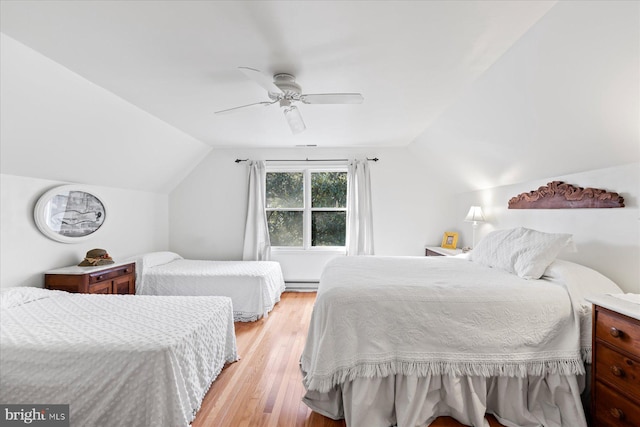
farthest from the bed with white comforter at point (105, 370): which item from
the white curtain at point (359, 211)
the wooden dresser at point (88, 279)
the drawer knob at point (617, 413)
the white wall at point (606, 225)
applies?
the white curtain at point (359, 211)

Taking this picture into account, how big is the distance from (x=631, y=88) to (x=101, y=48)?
3.08 m

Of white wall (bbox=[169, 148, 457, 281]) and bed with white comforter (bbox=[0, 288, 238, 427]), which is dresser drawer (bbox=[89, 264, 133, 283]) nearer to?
bed with white comforter (bbox=[0, 288, 238, 427])

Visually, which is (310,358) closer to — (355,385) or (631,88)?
(355,385)

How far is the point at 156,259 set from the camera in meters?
3.91

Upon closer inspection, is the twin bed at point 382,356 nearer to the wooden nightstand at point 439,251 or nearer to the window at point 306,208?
the wooden nightstand at point 439,251

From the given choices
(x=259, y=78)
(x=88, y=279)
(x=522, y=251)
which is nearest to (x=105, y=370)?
(x=88, y=279)

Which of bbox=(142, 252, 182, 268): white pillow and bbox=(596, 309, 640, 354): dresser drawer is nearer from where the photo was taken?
bbox=(596, 309, 640, 354): dresser drawer

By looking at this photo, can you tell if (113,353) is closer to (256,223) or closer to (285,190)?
(256,223)

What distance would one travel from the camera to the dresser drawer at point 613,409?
139 centimetres

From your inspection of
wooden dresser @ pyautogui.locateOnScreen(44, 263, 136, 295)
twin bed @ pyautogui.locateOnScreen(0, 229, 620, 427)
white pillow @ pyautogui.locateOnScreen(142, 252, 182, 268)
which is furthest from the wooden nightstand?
wooden dresser @ pyautogui.locateOnScreen(44, 263, 136, 295)

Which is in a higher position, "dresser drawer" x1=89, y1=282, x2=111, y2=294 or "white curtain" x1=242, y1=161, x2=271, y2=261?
"white curtain" x1=242, y1=161, x2=271, y2=261

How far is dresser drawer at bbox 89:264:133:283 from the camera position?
2873mm

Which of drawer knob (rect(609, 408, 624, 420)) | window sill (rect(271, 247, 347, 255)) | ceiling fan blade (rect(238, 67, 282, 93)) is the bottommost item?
drawer knob (rect(609, 408, 624, 420))

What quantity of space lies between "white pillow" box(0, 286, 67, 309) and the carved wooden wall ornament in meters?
4.34
